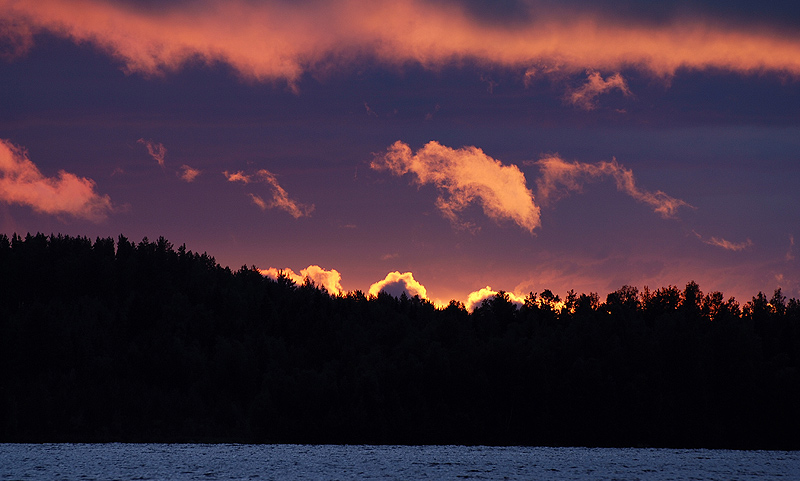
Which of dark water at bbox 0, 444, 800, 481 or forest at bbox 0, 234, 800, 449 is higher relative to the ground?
forest at bbox 0, 234, 800, 449

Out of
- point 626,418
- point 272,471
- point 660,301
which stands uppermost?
point 660,301

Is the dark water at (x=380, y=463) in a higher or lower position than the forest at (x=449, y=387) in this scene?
lower

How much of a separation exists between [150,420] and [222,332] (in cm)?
4714

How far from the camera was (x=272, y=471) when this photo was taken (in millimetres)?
84562

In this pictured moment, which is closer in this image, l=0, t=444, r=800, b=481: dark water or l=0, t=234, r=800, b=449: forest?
l=0, t=444, r=800, b=481: dark water

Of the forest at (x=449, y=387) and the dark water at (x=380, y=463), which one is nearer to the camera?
the dark water at (x=380, y=463)

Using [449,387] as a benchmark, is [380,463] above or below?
below

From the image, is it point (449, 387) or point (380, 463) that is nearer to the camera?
point (380, 463)

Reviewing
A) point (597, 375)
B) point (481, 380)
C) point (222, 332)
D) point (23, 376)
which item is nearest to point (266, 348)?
point (222, 332)

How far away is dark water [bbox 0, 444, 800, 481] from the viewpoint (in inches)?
3201

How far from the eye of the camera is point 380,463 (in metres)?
92.8

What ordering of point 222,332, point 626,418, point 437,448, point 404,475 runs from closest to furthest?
1. point 404,475
2. point 437,448
3. point 626,418
4. point 222,332

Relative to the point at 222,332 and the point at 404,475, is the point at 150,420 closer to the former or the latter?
the point at 222,332

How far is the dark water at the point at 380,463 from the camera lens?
81312mm
